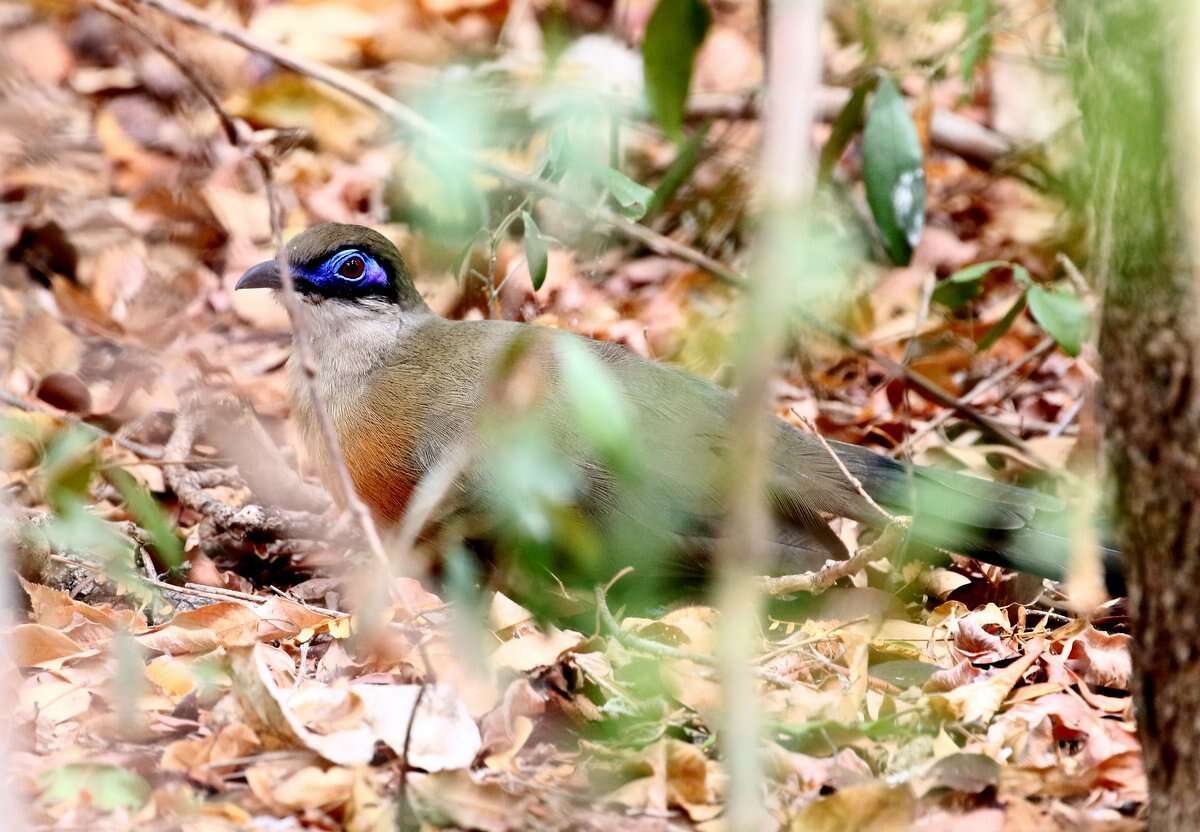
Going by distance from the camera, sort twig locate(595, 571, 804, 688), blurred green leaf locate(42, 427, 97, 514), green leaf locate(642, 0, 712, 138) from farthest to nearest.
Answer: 1. twig locate(595, 571, 804, 688)
2. blurred green leaf locate(42, 427, 97, 514)
3. green leaf locate(642, 0, 712, 138)

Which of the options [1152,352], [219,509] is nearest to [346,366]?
[219,509]

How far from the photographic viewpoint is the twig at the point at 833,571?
4125 mm

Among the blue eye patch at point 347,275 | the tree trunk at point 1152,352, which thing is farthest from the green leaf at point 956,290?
the tree trunk at point 1152,352

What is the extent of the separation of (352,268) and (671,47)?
9.42 feet

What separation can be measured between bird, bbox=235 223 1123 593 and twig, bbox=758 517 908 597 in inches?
2.4

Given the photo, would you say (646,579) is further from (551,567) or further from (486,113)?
(486,113)

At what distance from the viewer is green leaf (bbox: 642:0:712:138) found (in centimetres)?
238

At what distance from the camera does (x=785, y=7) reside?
184 centimetres

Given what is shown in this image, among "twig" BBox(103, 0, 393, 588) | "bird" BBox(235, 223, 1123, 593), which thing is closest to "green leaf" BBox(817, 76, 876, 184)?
"bird" BBox(235, 223, 1123, 593)

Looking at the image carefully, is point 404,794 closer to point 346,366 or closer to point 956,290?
point 346,366

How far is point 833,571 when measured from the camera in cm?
411

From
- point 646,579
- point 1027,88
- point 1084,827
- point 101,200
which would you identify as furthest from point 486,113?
point 1027,88

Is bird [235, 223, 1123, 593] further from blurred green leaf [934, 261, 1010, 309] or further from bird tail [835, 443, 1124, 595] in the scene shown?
blurred green leaf [934, 261, 1010, 309]

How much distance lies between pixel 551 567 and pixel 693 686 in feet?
2.60
